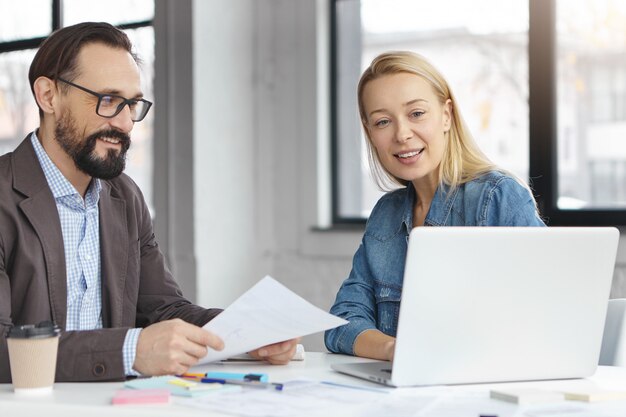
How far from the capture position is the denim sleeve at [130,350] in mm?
1575

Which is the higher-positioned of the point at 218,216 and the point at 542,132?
the point at 542,132

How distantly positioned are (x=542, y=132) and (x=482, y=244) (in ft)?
7.81

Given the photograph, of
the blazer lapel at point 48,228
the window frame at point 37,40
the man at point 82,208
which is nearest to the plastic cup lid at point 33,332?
the man at point 82,208

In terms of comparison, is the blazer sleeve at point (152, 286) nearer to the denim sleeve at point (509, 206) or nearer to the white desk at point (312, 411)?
the white desk at point (312, 411)

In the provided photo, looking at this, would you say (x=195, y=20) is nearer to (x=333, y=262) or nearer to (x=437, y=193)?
(x=333, y=262)

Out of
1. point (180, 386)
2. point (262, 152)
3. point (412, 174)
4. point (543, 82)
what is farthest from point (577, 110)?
point (180, 386)

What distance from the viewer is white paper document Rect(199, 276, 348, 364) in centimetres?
151

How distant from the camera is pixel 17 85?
5.18 metres

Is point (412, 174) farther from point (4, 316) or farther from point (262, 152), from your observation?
point (262, 152)

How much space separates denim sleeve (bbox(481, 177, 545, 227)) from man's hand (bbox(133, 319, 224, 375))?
2.24 ft

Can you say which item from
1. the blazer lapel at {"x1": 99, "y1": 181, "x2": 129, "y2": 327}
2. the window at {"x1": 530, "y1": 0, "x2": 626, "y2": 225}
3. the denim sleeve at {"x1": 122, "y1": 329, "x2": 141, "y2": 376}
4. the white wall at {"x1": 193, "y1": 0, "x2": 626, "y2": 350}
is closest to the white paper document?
the denim sleeve at {"x1": 122, "y1": 329, "x2": 141, "y2": 376}

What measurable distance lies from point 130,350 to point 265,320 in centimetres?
24

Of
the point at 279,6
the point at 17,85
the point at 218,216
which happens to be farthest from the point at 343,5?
the point at 17,85

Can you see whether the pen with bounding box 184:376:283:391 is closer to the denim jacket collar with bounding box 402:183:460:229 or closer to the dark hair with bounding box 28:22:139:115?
the denim jacket collar with bounding box 402:183:460:229
